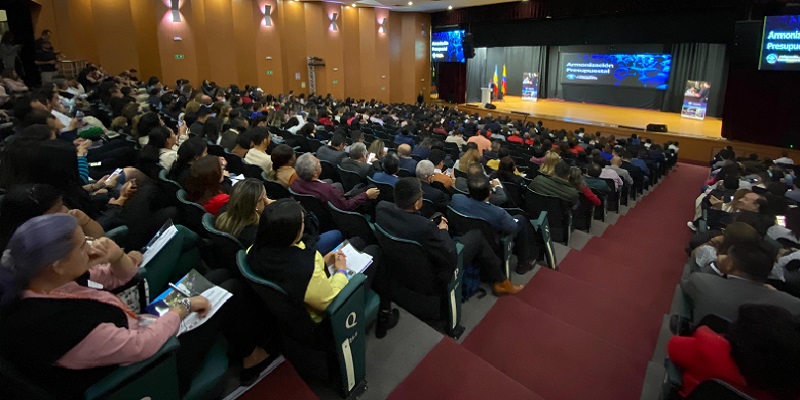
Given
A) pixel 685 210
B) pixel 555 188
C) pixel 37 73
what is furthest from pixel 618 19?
pixel 37 73

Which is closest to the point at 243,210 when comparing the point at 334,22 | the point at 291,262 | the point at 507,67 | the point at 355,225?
the point at 291,262

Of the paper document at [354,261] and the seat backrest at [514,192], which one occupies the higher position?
the paper document at [354,261]

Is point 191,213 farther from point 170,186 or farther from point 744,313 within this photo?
point 744,313

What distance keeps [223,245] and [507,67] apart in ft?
76.6

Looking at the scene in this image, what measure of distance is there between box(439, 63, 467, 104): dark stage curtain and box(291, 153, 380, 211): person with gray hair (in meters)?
19.0

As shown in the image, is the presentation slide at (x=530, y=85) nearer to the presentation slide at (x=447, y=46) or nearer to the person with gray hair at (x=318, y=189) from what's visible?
the presentation slide at (x=447, y=46)

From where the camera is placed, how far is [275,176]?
4.30 m

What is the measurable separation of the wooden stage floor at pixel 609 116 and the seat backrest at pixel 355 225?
1317 cm

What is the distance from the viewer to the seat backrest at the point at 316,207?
3729 mm

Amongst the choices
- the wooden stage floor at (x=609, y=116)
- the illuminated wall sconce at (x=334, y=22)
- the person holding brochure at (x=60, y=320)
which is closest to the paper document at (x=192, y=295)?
the person holding brochure at (x=60, y=320)

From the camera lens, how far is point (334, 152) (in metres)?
5.55

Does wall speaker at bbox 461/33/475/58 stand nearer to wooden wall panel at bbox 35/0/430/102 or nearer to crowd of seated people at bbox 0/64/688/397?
wooden wall panel at bbox 35/0/430/102

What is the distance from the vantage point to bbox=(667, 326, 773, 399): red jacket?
1746 millimetres

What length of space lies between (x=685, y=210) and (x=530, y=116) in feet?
Result: 30.9
